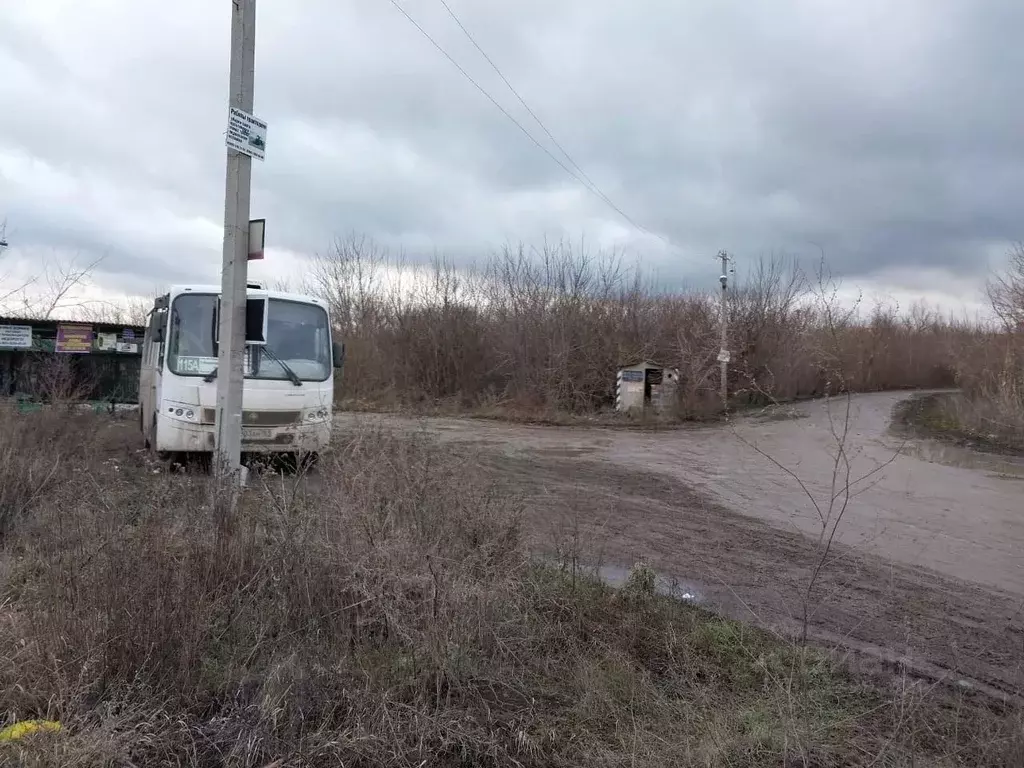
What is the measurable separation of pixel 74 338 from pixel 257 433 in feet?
29.1

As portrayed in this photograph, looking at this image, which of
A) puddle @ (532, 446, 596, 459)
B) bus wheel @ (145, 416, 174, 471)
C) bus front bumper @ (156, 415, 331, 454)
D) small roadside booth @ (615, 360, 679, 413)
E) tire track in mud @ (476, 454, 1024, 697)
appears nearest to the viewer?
tire track in mud @ (476, 454, 1024, 697)

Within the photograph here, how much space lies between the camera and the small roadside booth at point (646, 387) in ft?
87.5

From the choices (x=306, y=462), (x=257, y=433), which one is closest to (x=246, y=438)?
(x=257, y=433)

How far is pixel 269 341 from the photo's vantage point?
31.9 ft

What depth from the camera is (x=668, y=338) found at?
30750 millimetres

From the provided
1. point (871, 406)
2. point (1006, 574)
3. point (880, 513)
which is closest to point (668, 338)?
point (871, 406)

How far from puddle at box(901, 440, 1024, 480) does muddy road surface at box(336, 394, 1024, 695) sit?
103mm

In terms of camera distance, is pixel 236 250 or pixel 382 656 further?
pixel 236 250

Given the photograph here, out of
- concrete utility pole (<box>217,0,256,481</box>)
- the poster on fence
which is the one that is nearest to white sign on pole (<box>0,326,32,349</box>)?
the poster on fence

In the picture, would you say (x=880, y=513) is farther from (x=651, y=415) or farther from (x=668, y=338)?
(x=668, y=338)

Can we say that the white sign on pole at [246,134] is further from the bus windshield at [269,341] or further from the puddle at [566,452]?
the puddle at [566,452]

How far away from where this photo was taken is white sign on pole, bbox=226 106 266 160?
6.47 m

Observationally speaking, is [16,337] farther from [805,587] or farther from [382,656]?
[805,587]

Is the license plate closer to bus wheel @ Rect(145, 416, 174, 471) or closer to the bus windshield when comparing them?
the bus windshield
